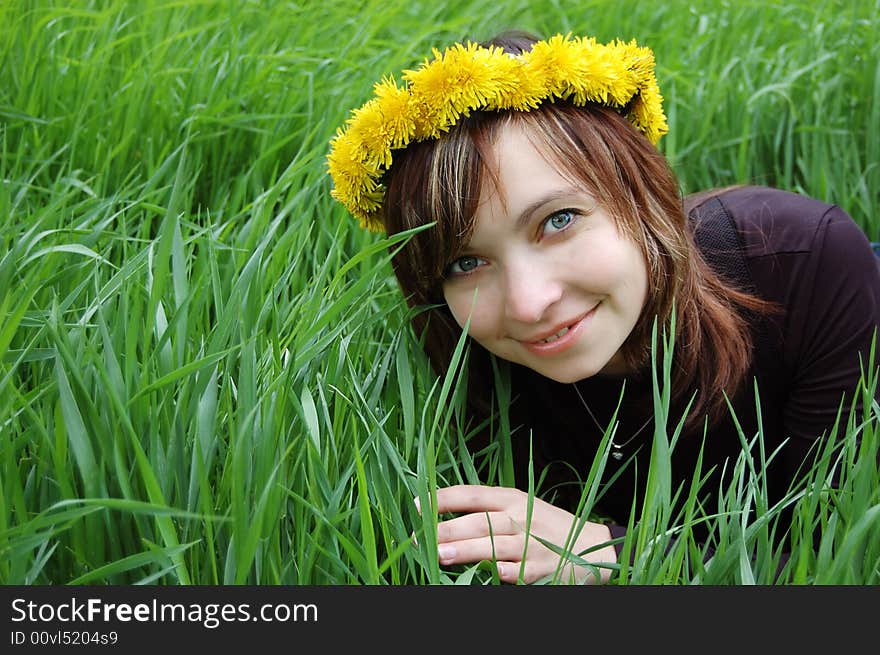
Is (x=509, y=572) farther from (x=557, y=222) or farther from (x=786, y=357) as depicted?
(x=786, y=357)

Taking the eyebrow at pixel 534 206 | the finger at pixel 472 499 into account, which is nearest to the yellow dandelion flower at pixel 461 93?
the eyebrow at pixel 534 206

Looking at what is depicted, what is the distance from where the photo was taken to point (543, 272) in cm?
125

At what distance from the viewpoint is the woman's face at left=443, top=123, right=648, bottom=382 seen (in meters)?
1.24

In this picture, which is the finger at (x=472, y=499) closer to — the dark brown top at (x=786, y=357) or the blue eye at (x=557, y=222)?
the dark brown top at (x=786, y=357)

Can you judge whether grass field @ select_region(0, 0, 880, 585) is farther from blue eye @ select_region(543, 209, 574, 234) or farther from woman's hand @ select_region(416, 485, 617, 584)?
blue eye @ select_region(543, 209, 574, 234)

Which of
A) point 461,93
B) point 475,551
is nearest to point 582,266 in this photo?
point 461,93

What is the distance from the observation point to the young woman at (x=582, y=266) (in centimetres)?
125

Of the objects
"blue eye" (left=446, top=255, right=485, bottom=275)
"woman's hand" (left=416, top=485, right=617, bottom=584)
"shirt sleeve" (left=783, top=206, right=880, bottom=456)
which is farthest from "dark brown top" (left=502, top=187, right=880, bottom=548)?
"blue eye" (left=446, top=255, right=485, bottom=275)

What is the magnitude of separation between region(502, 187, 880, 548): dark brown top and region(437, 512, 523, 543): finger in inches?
9.4

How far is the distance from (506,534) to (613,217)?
42 cm

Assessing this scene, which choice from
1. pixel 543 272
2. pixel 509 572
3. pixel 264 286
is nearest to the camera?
pixel 509 572

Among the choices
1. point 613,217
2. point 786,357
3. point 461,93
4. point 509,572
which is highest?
point 461,93

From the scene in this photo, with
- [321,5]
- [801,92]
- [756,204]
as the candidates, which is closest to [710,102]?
[801,92]

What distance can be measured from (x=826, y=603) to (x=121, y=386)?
0.76 m
